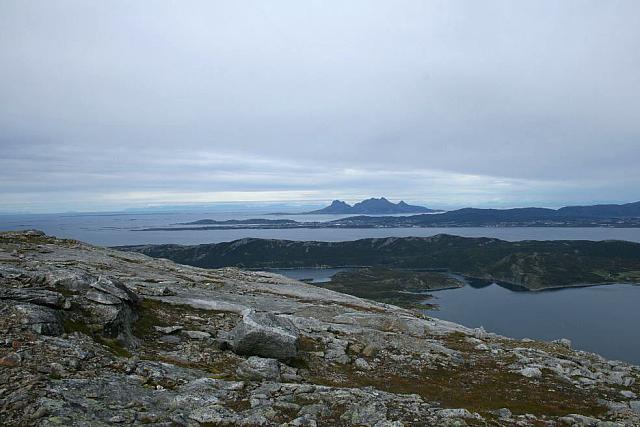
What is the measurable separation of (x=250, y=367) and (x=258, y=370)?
1.31 feet

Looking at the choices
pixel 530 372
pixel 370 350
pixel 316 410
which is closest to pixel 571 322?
pixel 530 372

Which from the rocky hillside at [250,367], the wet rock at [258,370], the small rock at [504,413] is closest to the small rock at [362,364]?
the rocky hillside at [250,367]

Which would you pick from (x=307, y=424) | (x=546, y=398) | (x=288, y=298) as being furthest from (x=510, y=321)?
(x=307, y=424)

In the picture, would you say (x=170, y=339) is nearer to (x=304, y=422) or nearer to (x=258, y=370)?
(x=258, y=370)

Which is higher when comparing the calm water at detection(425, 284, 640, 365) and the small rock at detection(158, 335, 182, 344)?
the small rock at detection(158, 335, 182, 344)

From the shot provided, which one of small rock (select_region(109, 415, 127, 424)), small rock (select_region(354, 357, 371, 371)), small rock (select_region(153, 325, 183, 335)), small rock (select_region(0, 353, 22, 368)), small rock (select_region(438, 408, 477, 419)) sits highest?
small rock (select_region(0, 353, 22, 368))

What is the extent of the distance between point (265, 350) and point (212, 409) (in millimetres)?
8226

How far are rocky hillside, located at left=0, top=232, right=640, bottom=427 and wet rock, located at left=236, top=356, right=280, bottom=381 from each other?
0.06 m

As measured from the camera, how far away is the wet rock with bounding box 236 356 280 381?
61.2ft

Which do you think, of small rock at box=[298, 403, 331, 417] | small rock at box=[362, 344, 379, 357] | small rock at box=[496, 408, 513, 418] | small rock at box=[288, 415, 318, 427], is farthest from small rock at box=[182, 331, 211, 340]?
small rock at box=[496, 408, 513, 418]

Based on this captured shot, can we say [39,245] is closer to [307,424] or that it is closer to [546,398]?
[307,424]

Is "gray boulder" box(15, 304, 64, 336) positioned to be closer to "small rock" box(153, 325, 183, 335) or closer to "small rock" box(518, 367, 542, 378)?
"small rock" box(153, 325, 183, 335)

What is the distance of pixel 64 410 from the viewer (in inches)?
465

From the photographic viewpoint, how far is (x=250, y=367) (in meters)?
19.1
